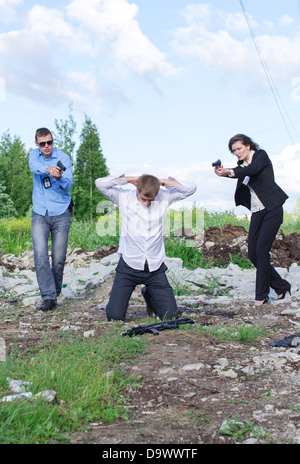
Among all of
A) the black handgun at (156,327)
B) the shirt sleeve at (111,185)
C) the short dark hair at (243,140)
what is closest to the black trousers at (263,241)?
the short dark hair at (243,140)

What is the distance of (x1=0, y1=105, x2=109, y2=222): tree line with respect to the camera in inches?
1015

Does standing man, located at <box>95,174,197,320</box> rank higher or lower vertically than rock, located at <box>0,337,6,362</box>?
higher

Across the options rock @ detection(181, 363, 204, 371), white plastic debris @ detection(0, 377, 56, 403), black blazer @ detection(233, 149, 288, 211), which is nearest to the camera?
white plastic debris @ detection(0, 377, 56, 403)

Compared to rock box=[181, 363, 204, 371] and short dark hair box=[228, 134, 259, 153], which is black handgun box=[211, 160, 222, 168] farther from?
rock box=[181, 363, 204, 371]

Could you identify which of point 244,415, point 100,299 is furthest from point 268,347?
point 100,299

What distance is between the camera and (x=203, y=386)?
351 cm

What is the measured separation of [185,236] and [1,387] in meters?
9.88

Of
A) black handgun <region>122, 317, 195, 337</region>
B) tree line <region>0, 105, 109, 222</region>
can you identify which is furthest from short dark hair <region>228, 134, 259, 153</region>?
tree line <region>0, 105, 109, 222</region>

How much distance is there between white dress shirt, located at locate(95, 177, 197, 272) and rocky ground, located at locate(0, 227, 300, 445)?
71 centimetres

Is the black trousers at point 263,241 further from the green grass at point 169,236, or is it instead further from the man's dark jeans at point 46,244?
the green grass at point 169,236

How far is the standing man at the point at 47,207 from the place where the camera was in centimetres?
634

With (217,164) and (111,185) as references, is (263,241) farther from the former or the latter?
(111,185)

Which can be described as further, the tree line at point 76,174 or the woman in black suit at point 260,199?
the tree line at point 76,174
